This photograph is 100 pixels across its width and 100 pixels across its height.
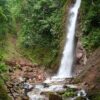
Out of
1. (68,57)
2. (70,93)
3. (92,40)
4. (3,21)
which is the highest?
(3,21)

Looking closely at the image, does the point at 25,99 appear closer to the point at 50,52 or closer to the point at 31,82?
the point at 31,82

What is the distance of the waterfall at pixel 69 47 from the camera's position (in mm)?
20703

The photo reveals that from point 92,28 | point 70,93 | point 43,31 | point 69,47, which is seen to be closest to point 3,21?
point 43,31

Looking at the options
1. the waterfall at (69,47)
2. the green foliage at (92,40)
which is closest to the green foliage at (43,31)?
the waterfall at (69,47)

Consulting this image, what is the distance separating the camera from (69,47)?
875 inches

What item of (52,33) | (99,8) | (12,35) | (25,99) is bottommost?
(25,99)

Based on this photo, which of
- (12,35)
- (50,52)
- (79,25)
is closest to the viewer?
(79,25)

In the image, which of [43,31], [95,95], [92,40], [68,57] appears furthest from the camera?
[43,31]

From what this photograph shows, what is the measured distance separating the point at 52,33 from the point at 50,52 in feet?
4.73

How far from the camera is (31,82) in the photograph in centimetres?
1919

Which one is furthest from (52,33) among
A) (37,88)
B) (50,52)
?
(37,88)

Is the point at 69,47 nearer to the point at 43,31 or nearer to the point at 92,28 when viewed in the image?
the point at 92,28

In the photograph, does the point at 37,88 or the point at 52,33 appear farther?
the point at 52,33

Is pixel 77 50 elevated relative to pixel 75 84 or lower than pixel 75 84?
elevated
